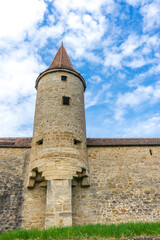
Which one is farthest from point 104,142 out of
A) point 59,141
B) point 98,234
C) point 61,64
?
point 98,234

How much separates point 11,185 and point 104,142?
5.69 metres

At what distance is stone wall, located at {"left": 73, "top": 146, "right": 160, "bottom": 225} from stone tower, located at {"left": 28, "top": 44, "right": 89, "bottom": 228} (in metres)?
0.84

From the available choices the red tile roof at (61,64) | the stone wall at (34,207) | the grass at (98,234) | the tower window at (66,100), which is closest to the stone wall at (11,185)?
the stone wall at (34,207)

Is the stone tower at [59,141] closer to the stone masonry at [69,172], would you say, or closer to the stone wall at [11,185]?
the stone masonry at [69,172]

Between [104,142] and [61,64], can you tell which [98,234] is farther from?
[61,64]

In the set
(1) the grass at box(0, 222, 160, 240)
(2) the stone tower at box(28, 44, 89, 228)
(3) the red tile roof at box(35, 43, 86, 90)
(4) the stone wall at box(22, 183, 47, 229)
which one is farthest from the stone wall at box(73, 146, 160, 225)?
(3) the red tile roof at box(35, 43, 86, 90)

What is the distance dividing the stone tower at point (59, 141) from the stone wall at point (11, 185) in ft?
2.98

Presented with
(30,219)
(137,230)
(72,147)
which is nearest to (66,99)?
(72,147)

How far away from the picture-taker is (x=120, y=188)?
32.4 feet

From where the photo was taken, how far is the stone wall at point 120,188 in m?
9.08

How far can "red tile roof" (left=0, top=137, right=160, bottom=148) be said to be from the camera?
432 inches

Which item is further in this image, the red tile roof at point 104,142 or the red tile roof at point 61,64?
the red tile roof at point 61,64

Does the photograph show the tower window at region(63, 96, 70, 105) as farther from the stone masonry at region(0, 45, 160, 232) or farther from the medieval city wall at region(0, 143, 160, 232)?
the medieval city wall at region(0, 143, 160, 232)

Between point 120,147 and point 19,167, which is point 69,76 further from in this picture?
point 19,167
